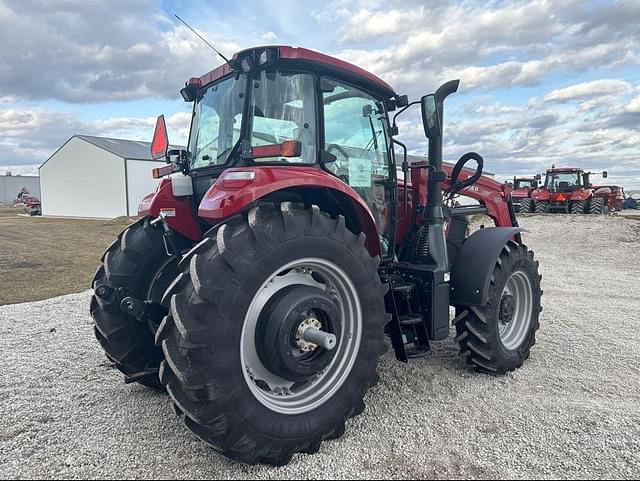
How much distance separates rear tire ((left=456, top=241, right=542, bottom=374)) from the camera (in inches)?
153

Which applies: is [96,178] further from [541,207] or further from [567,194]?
[567,194]

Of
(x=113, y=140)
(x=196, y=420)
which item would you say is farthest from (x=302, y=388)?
(x=113, y=140)

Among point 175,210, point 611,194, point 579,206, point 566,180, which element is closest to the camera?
point 175,210

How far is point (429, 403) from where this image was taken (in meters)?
3.37

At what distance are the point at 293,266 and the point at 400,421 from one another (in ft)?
4.27

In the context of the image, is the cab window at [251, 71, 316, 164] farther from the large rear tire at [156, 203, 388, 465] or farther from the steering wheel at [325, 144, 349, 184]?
the large rear tire at [156, 203, 388, 465]


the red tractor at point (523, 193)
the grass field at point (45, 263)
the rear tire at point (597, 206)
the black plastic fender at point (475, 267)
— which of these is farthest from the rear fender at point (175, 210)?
the rear tire at point (597, 206)

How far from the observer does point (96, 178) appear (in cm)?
3297

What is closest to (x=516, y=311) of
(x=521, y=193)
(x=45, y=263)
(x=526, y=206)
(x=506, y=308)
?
(x=506, y=308)

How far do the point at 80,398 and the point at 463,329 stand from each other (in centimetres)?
307

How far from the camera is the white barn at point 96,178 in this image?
31.5 metres

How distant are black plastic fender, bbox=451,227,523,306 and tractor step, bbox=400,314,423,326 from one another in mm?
486

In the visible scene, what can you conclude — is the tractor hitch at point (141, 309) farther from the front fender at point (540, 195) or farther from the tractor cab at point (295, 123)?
the front fender at point (540, 195)

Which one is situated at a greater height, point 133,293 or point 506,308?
point 133,293
